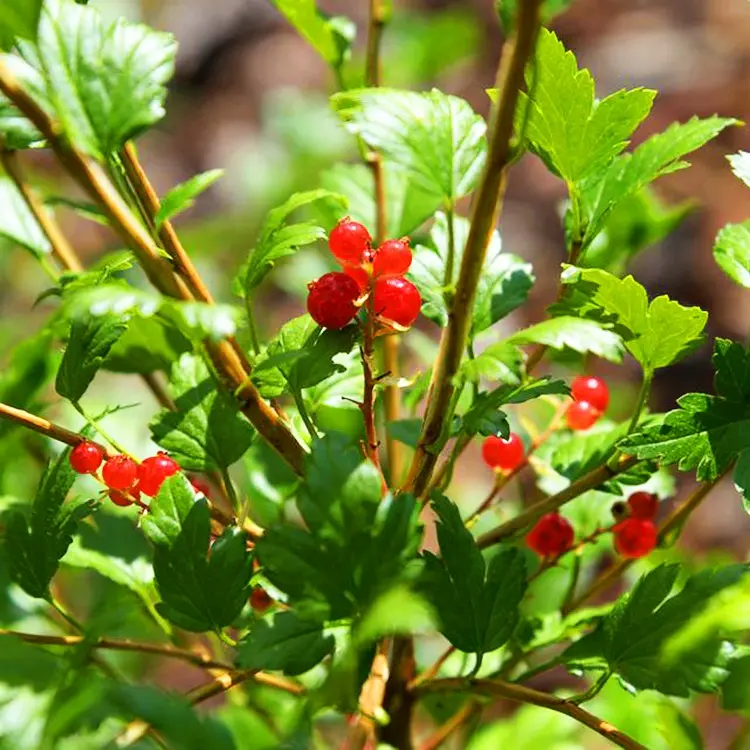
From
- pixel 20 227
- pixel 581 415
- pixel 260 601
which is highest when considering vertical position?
pixel 20 227

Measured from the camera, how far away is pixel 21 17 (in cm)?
65

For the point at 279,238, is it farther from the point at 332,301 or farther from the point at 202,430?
the point at 202,430

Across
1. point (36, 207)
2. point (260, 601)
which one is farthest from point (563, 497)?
point (36, 207)

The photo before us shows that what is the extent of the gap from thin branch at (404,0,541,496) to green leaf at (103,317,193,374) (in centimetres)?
30

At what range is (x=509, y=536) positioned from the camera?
96cm

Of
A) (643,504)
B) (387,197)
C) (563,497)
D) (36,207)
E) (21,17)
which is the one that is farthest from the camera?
(387,197)

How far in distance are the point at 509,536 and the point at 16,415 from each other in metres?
0.44

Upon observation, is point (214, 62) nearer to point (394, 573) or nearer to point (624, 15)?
point (624, 15)

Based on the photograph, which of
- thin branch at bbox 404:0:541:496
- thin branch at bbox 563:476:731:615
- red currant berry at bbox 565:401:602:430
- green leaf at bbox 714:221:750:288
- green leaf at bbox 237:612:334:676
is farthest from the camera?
red currant berry at bbox 565:401:602:430

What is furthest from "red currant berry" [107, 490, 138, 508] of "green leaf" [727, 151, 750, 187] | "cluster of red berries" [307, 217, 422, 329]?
"green leaf" [727, 151, 750, 187]

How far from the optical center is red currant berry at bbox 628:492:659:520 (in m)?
1.01

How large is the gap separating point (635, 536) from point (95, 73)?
0.65 meters

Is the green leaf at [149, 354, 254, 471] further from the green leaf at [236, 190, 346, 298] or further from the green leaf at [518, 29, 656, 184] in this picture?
the green leaf at [518, 29, 656, 184]

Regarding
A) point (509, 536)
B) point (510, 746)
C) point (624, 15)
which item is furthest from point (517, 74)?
point (624, 15)
